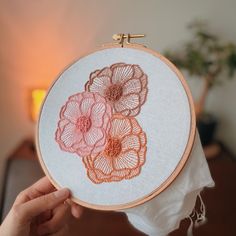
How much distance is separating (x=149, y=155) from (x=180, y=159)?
5cm

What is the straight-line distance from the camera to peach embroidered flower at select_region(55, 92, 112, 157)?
21.7 inches

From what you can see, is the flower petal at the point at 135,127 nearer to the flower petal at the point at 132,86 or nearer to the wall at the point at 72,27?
the flower petal at the point at 132,86

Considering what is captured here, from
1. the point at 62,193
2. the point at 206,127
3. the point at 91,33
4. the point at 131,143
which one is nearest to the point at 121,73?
the point at 131,143

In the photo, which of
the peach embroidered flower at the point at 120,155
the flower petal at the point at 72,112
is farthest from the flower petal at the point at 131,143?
the flower petal at the point at 72,112

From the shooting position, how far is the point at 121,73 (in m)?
0.55

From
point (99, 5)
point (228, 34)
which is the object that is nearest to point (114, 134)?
point (99, 5)

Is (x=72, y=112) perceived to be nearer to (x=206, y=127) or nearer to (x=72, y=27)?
(x=72, y=27)

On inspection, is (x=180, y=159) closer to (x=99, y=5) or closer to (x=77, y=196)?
(x=77, y=196)

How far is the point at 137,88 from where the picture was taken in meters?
0.54

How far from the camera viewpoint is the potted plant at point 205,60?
1093mm

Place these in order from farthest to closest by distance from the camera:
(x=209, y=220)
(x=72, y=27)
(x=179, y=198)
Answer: (x=72, y=27) < (x=209, y=220) < (x=179, y=198)

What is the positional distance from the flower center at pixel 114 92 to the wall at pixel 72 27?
24.7 inches

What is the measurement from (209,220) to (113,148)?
1.98ft

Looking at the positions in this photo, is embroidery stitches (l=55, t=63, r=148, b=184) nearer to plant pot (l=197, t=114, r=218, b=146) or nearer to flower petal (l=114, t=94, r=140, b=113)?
flower petal (l=114, t=94, r=140, b=113)
